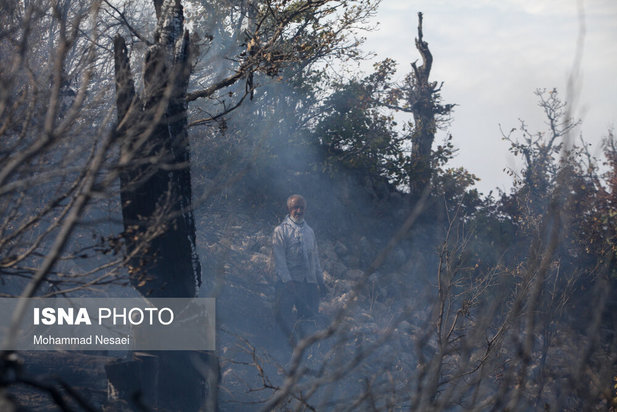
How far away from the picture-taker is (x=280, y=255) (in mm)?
8141

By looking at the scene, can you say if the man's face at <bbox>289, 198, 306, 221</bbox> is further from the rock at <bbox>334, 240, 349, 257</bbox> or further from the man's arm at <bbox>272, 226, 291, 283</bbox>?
the rock at <bbox>334, 240, 349, 257</bbox>

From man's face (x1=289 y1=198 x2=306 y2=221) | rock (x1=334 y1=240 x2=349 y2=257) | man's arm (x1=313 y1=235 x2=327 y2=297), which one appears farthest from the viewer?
rock (x1=334 y1=240 x2=349 y2=257)

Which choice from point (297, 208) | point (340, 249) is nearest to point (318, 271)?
point (297, 208)

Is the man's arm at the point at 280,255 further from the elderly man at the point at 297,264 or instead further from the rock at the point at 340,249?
the rock at the point at 340,249

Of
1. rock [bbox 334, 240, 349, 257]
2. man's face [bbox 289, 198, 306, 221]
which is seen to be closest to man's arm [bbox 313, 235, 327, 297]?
man's face [bbox 289, 198, 306, 221]

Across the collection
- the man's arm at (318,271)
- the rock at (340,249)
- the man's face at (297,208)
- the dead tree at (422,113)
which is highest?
the dead tree at (422,113)

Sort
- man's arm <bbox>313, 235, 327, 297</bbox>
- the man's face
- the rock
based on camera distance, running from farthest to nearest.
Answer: the rock → man's arm <bbox>313, 235, 327, 297</bbox> → the man's face

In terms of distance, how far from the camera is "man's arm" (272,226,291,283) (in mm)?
8102

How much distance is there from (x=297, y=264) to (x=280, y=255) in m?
0.28

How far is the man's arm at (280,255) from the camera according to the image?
810cm

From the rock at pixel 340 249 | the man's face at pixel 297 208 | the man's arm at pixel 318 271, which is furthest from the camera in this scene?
the rock at pixel 340 249

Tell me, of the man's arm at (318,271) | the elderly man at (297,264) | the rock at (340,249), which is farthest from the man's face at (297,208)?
the rock at (340,249)

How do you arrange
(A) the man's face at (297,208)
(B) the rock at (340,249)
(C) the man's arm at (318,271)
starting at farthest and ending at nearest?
1. (B) the rock at (340,249)
2. (C) the man's arm at (318,271)
3. (A) the man's face at (297,208)

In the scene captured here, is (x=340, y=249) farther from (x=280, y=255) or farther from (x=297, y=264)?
(x=280, y=255)
